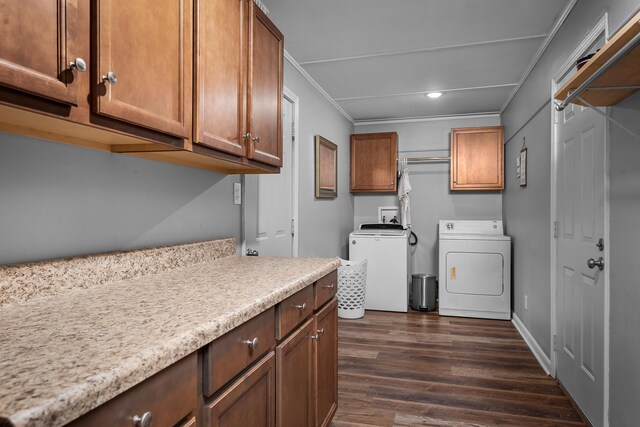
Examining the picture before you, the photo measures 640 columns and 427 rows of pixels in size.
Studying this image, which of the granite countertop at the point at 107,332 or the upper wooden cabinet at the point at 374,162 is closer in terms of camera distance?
the granite countertop at the point at 107,332

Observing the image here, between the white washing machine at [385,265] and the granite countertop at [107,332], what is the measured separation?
9.65 ft

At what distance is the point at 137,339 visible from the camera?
77cm

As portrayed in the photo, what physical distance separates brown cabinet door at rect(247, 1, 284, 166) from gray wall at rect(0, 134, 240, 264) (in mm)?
363

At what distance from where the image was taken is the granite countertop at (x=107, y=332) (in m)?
0.56

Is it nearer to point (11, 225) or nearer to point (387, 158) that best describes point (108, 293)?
point (11, 225)

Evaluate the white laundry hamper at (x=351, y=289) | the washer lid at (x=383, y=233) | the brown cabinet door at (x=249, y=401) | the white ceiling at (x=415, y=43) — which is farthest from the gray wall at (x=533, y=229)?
the brown cabinet door at (x=249, y=401)

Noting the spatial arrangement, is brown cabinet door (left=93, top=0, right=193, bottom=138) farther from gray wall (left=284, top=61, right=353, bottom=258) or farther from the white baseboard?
the white baseboard

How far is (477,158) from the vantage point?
4.54m

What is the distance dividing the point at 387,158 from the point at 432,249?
130cm

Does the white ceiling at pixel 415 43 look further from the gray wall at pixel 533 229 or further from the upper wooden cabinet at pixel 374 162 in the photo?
the upper wooden cabinet at pixel 374 162

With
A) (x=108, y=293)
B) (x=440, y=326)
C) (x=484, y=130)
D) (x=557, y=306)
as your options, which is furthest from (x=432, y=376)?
(x=484, y=130)

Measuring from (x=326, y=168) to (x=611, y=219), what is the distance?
8.49 ft

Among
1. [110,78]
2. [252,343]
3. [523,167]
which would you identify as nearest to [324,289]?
[252,343]

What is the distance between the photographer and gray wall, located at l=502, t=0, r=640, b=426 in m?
1.54
